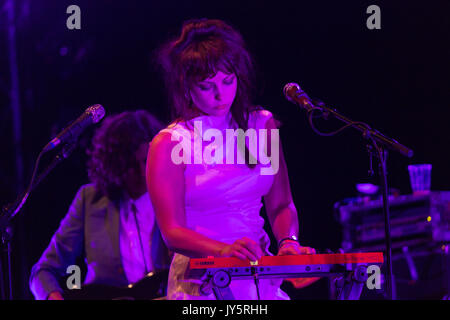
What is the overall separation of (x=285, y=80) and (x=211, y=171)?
242cm

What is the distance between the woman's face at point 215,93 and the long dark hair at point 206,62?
3 cm

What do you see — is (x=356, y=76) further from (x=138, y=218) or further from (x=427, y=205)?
(x=138, y=218)

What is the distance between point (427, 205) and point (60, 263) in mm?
2765

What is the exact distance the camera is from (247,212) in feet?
7.84

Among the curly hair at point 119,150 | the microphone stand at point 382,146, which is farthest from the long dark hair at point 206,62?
the curly hair at point 119,150

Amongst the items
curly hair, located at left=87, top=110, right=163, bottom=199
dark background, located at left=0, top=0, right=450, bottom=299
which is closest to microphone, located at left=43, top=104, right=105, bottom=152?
curly hair, located at left=87, top=110, right=163, bottom=199

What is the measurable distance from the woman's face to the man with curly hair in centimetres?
152

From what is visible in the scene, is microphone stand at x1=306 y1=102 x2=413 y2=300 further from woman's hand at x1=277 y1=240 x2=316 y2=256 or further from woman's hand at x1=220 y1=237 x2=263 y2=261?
woman's hand at x1=220 y1=237 x2=263 y2=261

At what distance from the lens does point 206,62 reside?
236cm

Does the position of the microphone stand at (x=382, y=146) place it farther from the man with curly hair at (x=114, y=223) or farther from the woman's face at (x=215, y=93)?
the man with curly hair at (x=114, y=223)

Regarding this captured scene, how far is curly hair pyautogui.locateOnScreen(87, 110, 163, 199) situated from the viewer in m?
3.86

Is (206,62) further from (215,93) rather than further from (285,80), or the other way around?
(285,80)
